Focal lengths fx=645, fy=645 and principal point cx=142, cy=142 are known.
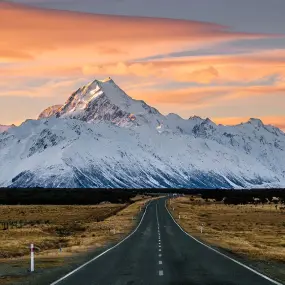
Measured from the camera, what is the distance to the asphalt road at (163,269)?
25.7 meters

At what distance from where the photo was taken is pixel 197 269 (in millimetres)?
30797

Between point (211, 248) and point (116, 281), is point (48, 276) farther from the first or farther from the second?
point (211, 248)

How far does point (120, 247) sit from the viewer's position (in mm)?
46594

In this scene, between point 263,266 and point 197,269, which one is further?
point 263,266

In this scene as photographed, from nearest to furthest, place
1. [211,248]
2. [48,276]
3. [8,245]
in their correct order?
[48,276] < [211,248] < [8,245]

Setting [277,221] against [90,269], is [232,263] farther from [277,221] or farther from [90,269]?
[277,221]

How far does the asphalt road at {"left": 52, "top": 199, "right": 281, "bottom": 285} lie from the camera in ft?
84.3

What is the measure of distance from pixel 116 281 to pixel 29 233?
39.6 metres

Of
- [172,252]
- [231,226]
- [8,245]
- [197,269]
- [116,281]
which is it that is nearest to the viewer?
[116,281]

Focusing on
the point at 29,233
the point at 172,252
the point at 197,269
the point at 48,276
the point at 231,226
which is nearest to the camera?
the point at 48,276

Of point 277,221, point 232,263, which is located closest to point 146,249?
point 232,263

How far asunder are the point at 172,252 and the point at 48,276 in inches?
603

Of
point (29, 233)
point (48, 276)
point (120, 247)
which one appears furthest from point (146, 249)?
point (29, 233)

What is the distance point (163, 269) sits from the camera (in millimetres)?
30641
